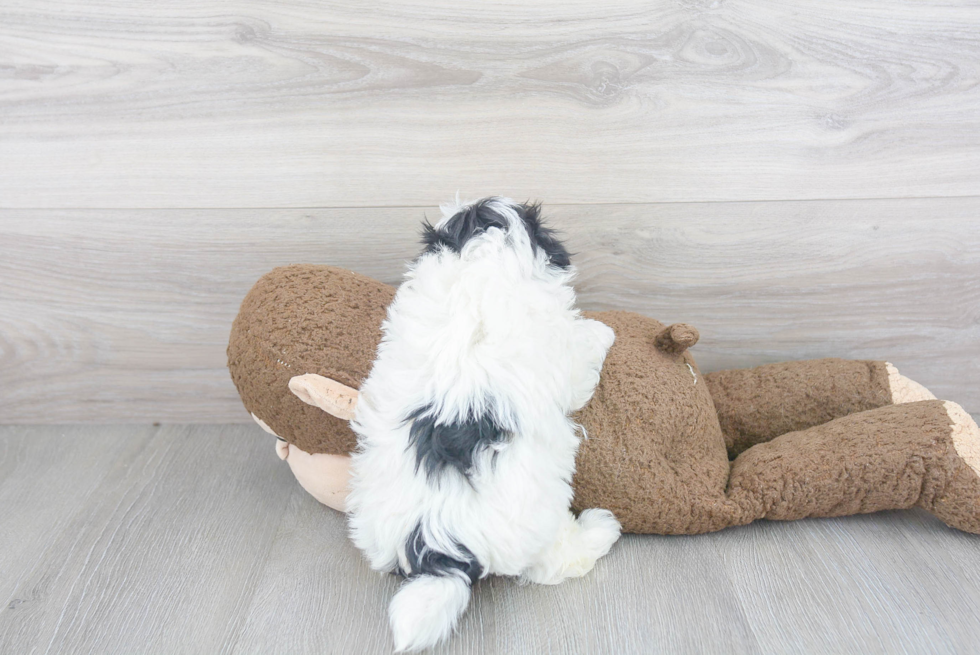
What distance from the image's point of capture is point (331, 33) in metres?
0.85

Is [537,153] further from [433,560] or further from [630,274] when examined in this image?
[433,560]

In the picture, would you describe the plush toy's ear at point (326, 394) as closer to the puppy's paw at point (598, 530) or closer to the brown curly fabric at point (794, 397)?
the puppy's paw at point (598, 530)

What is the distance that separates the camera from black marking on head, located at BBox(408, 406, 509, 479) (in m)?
0.61

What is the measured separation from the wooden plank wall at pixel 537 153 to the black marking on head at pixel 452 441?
14.7 inches

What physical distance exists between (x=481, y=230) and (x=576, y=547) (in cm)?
36

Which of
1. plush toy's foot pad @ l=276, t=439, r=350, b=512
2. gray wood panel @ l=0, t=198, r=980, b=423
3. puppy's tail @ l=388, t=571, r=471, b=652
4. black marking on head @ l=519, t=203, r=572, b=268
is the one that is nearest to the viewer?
puppy's tail @ l=388, t=571, r=471, b=652

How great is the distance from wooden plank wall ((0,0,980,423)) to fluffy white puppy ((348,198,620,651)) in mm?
255

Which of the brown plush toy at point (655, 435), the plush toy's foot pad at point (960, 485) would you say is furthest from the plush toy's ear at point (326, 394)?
the plush toy's foot pad at point (960, 485)

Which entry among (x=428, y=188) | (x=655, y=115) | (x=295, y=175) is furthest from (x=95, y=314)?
(x=655, y=115)

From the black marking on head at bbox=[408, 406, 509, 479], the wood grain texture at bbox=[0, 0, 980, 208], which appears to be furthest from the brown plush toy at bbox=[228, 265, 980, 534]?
the wood grain texture at bbox=[0, 0, 980, 208]

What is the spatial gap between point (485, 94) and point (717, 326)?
1.55 ft

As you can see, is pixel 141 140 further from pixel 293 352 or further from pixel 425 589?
pixel 425 589

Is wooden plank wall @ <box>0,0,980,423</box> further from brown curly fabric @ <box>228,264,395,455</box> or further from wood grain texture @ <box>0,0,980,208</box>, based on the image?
brown curly fabric @ <box>228,264,395,455</box>

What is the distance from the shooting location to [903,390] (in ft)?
2.77
